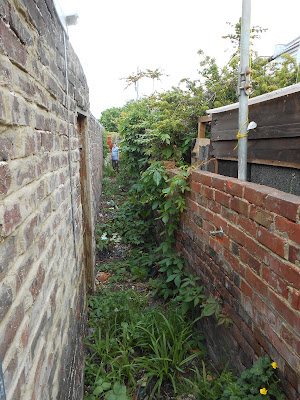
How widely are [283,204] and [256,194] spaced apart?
303 mm

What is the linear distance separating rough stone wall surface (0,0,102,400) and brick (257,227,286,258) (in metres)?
1.19

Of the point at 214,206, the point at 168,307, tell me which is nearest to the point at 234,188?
the point at 214,206

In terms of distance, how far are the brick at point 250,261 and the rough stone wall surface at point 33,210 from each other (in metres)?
1.19

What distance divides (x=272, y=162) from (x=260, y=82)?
5.99ft

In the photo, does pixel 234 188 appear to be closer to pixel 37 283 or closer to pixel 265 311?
pixel 265 311

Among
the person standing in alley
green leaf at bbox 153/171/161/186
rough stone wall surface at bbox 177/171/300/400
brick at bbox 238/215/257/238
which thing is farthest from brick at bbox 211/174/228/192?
the person standing in alley

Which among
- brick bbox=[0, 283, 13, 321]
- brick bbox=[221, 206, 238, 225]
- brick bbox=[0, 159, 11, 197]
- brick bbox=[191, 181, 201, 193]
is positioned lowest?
brick bbox=[221, 206, 238, 225]

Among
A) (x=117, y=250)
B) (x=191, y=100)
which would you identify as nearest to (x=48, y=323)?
(x=191, y=100)

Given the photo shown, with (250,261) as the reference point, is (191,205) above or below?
above

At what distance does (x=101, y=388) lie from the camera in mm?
2459

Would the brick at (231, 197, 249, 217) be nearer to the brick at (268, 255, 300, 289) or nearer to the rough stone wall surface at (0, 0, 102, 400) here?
the brick at (268, 255, 300, 289)

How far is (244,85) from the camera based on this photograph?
230 centimetres

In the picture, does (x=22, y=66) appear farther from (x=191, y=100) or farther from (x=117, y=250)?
(x=117, y=250)

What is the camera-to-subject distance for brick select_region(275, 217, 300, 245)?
147 centimetres
